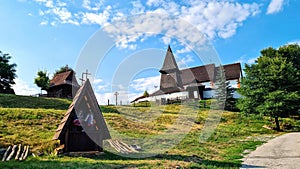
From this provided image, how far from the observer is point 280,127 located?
26172mm

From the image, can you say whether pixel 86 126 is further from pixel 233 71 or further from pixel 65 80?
pixel 233 71

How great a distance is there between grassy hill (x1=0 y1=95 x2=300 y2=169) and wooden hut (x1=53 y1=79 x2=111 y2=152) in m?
0.85

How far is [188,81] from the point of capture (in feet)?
163

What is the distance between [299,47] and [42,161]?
43.1m

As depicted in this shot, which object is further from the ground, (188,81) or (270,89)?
(188,81)

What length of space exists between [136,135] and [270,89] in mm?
16949

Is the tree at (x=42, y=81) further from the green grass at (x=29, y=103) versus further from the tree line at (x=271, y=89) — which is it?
the tree line at (x=271, y=89)

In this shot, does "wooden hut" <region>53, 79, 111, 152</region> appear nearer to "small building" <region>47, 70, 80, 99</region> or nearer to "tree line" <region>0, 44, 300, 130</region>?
"tree line" <region>0, 44, 300, 130</region>

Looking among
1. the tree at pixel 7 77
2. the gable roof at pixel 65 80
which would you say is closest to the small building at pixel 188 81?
the gable roof at pixel 65 80

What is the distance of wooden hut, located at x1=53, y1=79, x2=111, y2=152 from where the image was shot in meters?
10.9

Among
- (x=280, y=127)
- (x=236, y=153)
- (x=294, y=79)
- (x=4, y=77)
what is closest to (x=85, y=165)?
(x=236, y=153)

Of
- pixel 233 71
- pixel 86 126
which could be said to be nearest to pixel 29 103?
pixel 86 126

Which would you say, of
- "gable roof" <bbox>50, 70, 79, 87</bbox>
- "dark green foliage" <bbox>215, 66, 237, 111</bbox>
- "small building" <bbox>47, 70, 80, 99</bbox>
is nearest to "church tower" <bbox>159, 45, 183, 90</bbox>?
"dark green foliage" <bbox>215, 66, 237, 111</bbox>

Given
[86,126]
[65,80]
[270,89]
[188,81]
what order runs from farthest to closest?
[188,81]
[65,80]
[270,89]
[86,126]
